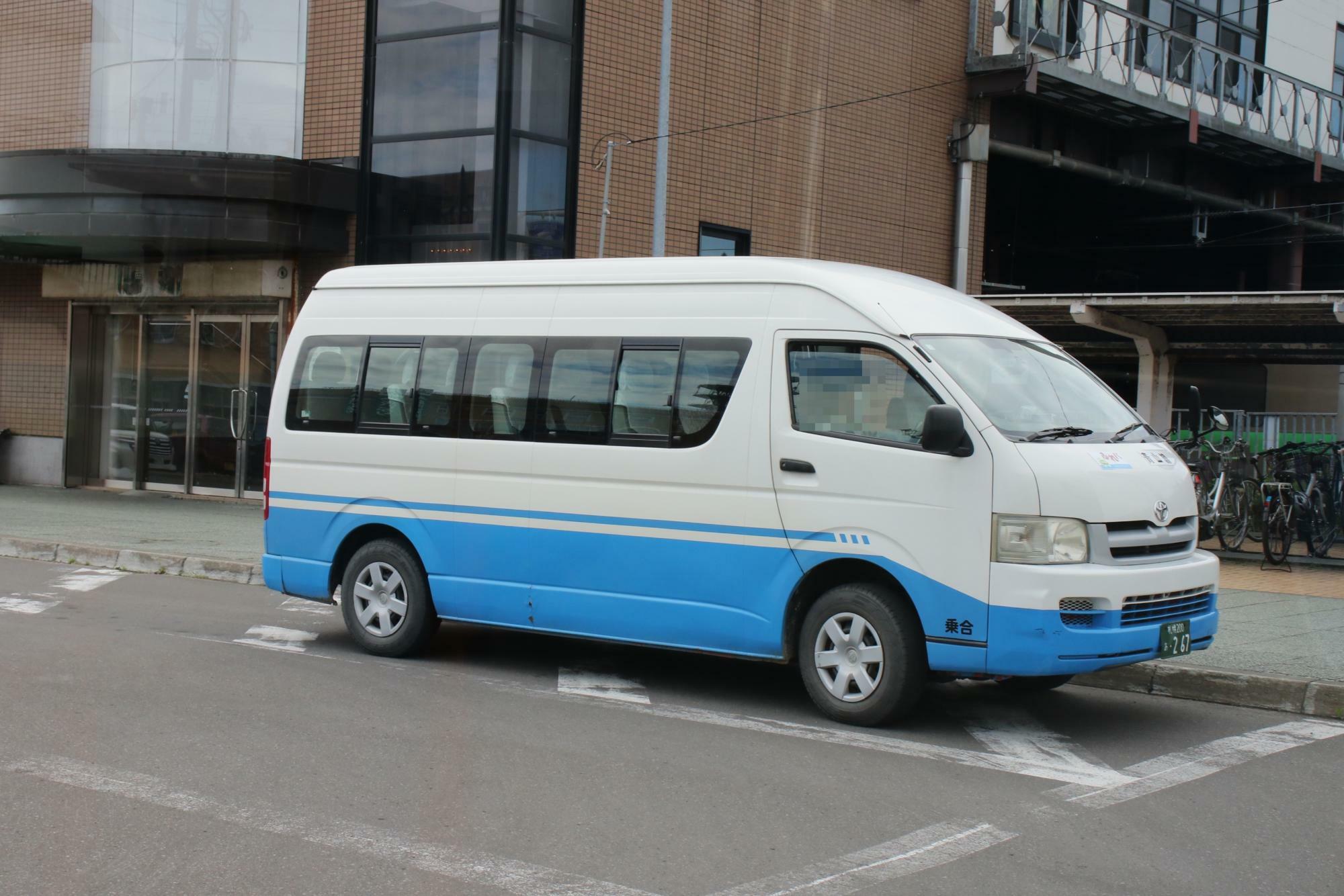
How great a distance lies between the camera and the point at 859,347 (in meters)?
7.29

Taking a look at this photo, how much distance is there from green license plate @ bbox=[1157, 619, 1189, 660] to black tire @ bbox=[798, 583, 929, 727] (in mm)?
1190

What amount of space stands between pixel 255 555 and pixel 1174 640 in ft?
29.8

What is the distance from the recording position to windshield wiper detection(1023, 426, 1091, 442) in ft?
22.6

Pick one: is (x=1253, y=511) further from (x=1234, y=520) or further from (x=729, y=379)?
(x=729, y=379)

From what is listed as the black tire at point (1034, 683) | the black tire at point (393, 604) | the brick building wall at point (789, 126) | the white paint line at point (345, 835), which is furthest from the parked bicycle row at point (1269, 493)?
the white paint line at point (345, 835)

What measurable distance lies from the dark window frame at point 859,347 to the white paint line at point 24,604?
6.30 metres

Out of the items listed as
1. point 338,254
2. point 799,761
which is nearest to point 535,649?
point 799,761

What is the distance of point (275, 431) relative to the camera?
9.39m

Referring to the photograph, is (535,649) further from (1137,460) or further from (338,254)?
(338,254)

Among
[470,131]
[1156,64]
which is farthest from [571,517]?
[1156,64]

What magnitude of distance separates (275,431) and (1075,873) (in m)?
6.37

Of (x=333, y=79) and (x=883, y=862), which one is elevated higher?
(x=333, y=79)

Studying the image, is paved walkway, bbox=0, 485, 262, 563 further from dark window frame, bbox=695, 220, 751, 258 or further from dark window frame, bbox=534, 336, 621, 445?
dark window frame, bbox=695, 220, 751, 258

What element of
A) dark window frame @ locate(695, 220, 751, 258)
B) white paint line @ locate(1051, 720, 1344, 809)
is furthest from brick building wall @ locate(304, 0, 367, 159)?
white paint line @ locate(1051, 720, 1344, 809)
